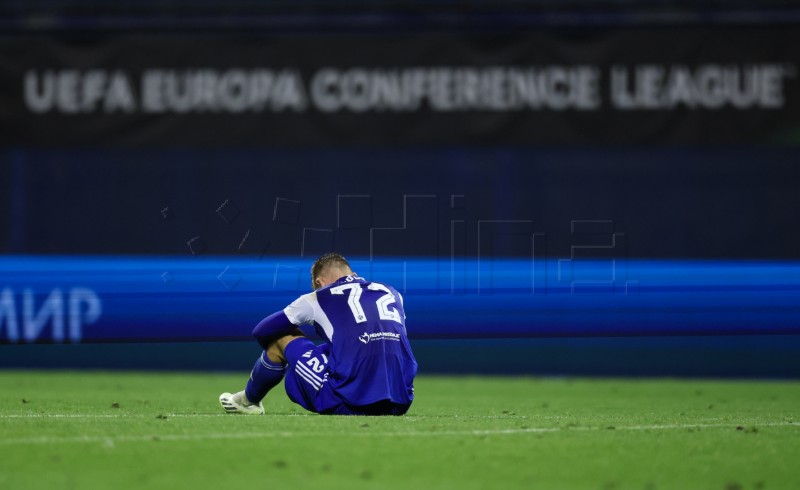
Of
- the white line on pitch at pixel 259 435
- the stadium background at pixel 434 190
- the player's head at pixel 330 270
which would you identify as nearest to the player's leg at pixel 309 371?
the player's head at pixel 330 270

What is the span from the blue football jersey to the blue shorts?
0.18ft

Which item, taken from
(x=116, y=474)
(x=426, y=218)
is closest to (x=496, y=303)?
(x=426, y=218)

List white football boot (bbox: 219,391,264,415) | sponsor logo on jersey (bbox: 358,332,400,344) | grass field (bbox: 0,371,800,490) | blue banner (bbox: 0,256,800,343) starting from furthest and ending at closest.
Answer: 1. blue banner (bbox: 0,256,800,343)
2. white football boot (bbox: 219,391,264,415)
3. sponsor logo on jersey (bbox: 358,332,400,344)
4. grass field (bbox: 0,371,800,490)

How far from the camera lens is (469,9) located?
14.0 m

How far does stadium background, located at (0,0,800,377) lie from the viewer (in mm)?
13766

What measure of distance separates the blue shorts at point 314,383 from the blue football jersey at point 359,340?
6 cm

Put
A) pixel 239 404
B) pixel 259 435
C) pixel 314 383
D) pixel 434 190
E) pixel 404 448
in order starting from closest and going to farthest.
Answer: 1. pixel 404 448
2. pixel 259 435
3. pixel 314 383
4. pixel 239 404
5. pixel 434 190

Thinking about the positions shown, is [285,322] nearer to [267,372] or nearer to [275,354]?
[275,354]

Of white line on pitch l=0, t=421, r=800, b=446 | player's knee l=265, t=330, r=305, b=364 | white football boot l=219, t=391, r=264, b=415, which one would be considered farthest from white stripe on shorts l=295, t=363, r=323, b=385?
white line on pitch l=0, t=421, r=800, b=446

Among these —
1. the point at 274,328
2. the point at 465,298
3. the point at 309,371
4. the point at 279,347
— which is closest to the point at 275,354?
the point at 279,347

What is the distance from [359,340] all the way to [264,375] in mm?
737

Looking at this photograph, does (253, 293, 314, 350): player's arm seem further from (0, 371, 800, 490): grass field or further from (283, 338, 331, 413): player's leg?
(0, 371, 800, 490): grass field

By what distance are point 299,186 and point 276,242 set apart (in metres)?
0.64

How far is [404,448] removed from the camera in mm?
6879
